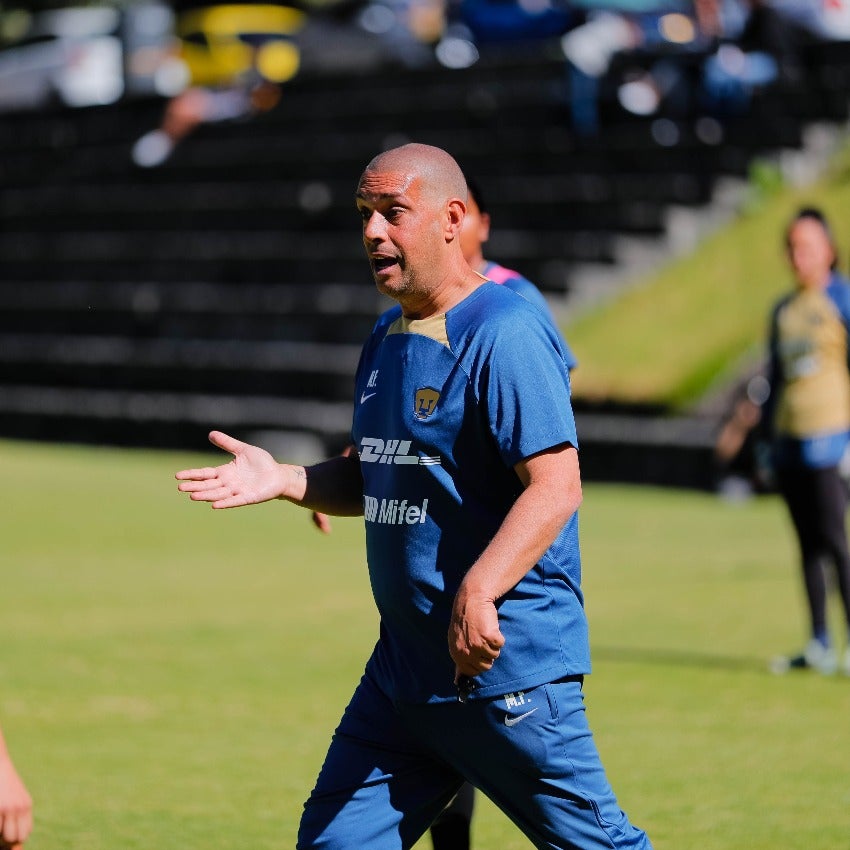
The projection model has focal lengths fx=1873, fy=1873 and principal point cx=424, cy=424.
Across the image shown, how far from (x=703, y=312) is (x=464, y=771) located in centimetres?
1768

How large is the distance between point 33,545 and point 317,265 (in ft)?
35.6

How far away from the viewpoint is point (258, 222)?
2705cm

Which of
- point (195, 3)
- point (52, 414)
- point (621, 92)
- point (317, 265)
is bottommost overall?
point (52, 414)

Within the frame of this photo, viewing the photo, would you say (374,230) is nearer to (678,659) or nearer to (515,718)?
(515,718)

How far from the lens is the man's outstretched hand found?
15.6 ft

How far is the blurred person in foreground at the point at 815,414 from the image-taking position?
369 inches

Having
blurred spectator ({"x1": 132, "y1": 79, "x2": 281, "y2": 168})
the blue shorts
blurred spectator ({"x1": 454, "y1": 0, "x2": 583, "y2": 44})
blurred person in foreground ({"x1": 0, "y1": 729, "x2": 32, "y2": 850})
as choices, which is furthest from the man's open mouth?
blurred spectator ({"x1": 132, "y1": 79, "x2": 281, "y2": 168})

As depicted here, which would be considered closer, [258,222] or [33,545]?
[33,545]

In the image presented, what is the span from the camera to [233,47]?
33.3m

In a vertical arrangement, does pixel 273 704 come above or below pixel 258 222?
below

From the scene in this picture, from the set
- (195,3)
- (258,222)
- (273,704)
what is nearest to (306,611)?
(273,704)

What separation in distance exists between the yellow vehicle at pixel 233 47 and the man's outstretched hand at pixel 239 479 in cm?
2830

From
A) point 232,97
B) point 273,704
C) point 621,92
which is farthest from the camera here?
point 232,97

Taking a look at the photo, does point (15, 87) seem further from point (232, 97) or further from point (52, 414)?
point (52, 414)
